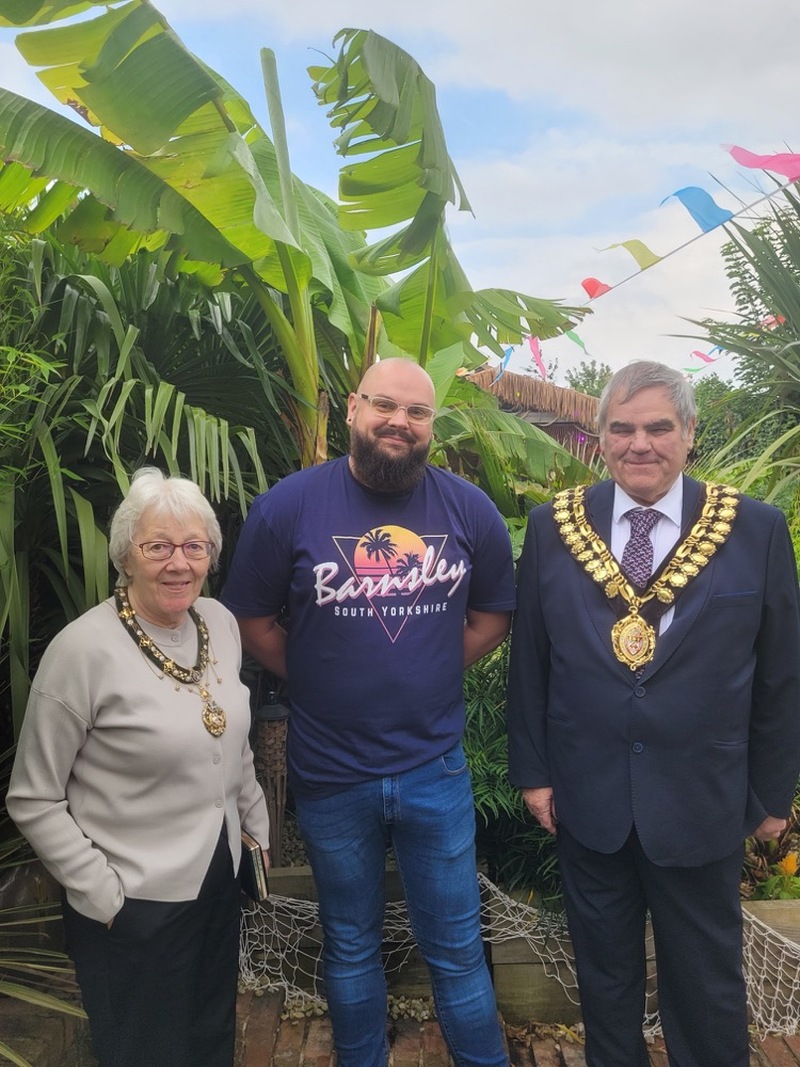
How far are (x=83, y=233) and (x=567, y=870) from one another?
293cm

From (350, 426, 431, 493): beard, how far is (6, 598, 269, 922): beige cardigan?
2.31 ft

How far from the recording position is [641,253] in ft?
11.6

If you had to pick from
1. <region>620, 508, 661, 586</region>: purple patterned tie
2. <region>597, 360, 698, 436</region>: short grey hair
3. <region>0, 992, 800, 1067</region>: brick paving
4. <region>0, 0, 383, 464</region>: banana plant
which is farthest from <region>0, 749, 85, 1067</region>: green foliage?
<region>597, 360, 698, 436</region>: short grey hair

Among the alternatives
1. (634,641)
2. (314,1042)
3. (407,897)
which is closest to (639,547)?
(634,641)

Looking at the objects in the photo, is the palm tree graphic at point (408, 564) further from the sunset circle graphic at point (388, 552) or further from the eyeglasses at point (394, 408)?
the eyeglasses at point (394, 408)

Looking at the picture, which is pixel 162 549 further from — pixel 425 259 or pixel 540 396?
pixel 540 396

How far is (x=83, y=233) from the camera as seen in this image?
10.2 ft

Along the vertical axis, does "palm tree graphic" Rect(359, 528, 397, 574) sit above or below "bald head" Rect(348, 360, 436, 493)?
below

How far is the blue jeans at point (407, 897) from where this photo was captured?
6.96ft

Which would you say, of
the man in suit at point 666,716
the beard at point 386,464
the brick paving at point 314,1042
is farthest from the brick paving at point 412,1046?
the beard at point 386,464

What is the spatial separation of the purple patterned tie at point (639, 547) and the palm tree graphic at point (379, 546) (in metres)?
0.62

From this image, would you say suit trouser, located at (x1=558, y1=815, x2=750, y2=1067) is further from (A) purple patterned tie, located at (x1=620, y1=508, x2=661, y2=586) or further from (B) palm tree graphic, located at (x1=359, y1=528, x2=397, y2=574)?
(B) palm tree graphic, located at (x1=359, y1=528, x2=397, y2=574)

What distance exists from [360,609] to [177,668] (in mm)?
509

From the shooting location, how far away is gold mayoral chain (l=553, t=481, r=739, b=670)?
6.48ft
